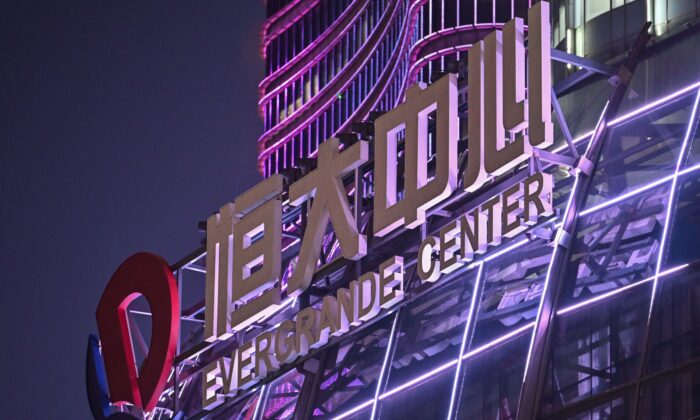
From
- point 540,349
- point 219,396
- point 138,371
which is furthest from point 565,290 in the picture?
point 138,371

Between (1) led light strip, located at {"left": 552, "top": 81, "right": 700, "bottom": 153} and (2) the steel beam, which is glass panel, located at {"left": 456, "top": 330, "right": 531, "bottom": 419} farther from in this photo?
(1) led light strip, located at {"left": 552, "top": 81, "right": 700, "bottom": 153}

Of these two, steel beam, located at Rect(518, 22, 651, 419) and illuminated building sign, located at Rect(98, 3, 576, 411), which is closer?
steel beam, located at Rect(518, 22, 651, 419)

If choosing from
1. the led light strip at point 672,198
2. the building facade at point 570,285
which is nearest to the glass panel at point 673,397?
the building facade at point 570,285

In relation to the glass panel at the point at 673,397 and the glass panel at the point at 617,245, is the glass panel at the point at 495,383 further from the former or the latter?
the glass panel at the point at 673,397

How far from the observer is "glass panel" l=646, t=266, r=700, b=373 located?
2141 cm

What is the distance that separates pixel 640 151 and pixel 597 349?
5.09m

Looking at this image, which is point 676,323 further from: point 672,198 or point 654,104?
point 654,104

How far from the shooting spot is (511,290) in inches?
1059

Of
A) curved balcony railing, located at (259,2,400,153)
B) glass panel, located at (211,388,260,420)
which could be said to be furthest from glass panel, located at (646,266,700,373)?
curved balcony railing, located at (259,2,400,153)

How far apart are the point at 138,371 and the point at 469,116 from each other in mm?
12644

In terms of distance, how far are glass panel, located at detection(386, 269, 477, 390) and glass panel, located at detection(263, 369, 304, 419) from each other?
4146mm

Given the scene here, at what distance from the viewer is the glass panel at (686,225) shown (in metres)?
22.8

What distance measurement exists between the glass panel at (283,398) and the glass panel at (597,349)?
9675mm

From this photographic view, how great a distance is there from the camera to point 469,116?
26906 millimetres
